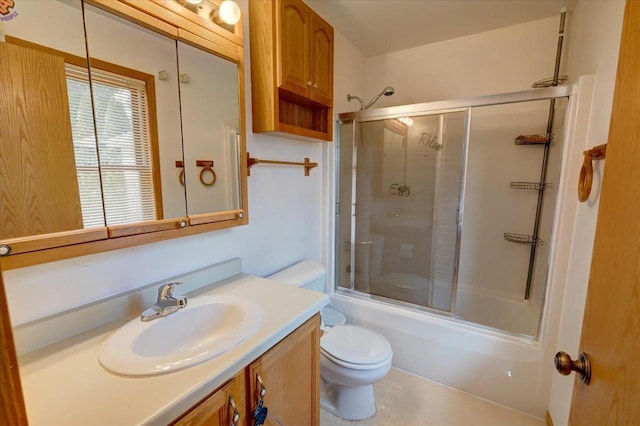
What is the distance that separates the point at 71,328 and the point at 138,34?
1.04 metres

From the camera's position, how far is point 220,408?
2.56 feet

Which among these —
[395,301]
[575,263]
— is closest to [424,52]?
[575,263]

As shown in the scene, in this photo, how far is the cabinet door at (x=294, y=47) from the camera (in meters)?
1.43

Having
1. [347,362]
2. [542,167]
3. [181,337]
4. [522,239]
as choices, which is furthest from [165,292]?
[542,167]

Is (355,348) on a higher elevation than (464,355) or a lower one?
higher

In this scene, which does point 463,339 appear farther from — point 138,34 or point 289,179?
Result: point 138,34

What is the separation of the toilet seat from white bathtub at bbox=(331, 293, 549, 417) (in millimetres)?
387

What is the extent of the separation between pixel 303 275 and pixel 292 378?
745mm

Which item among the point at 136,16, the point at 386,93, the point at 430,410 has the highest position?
the point at 386,93

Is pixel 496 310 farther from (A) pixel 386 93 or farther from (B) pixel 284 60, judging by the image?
(B) pixel 284 60

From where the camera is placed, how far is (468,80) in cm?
231

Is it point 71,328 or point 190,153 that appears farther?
point 190,153

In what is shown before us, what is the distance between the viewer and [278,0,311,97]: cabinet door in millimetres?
1426

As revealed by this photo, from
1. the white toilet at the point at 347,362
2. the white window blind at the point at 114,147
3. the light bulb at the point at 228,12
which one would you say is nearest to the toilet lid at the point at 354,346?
the white toilet at the point at 347,362
